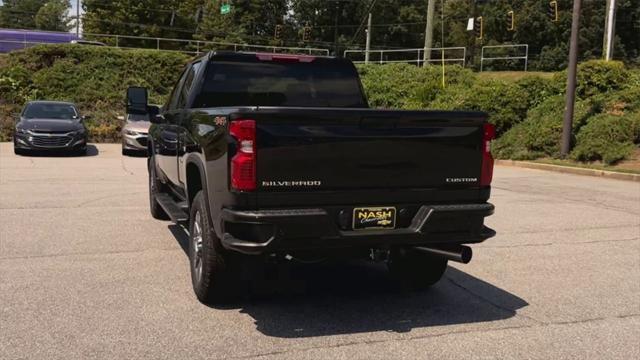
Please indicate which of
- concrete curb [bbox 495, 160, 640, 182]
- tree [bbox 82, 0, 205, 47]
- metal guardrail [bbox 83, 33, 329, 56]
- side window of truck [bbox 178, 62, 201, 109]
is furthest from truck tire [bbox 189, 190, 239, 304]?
tree [bbox 82, 0, 205, 47]

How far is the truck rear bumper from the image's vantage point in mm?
4098

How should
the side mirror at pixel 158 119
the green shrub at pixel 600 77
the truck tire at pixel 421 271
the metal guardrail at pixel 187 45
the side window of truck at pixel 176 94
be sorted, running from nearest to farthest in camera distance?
the truck tire at pixel 421 271 → the side window of truck at pixel 176 94 → the side mirror at pixel 158 119 → the green shrub at pixel 600 77 → the metal guardrail at pixel 187 45

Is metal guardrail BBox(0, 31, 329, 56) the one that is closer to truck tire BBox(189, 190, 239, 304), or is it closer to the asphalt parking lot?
the asphalt parking lot

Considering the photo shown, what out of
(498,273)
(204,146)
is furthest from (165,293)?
(498,273)

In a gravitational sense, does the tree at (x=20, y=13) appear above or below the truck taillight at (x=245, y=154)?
above

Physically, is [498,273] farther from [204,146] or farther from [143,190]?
[143,190]

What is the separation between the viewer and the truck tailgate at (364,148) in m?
4.14

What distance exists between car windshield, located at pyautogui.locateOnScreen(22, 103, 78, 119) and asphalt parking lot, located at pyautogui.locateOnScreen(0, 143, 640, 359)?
1047cm

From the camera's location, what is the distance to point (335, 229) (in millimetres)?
4246

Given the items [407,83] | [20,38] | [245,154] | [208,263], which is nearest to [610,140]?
[407,83]

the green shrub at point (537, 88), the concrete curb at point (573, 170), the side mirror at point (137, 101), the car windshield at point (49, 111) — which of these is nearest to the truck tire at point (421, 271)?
the side mirror at point (137, 101)

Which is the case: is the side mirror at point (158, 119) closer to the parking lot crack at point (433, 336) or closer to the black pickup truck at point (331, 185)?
the black pickup truck at point (331, 185)

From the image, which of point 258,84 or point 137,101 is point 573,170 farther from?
point 137,101

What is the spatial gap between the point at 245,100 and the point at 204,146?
157 centimetres
